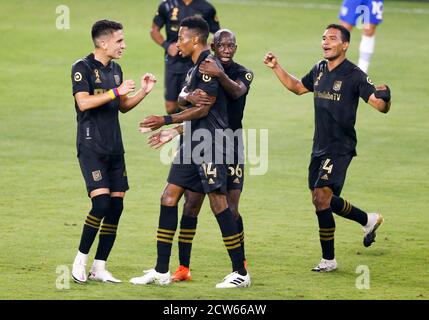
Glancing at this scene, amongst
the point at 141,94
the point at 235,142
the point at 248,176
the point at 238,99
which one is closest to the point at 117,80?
the point at 141,94

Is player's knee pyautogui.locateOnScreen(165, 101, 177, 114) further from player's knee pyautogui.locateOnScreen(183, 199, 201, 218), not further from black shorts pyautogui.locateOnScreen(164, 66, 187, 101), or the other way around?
player's knee pyautogui.locateOnScreen(183, 199, 201, 218)

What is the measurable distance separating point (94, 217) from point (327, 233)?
246 cm

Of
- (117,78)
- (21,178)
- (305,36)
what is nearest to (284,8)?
(305,36)

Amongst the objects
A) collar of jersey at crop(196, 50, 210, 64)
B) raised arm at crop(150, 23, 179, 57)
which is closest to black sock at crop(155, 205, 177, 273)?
collar of jersey at crop(196, 50, 210, 64)

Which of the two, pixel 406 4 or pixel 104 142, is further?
pixel 406 4

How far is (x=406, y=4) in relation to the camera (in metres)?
33.1

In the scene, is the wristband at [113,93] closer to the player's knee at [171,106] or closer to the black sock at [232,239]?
the black sock at [232,239]

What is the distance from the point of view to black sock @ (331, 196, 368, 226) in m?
12.4

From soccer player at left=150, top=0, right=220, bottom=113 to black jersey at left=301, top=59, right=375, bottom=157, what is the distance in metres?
6.85

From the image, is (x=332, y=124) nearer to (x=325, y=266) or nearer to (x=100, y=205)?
(x=325, y=266)

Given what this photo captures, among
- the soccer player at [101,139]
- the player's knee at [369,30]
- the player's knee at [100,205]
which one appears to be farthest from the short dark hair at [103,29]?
the player's knee at [369,30]
